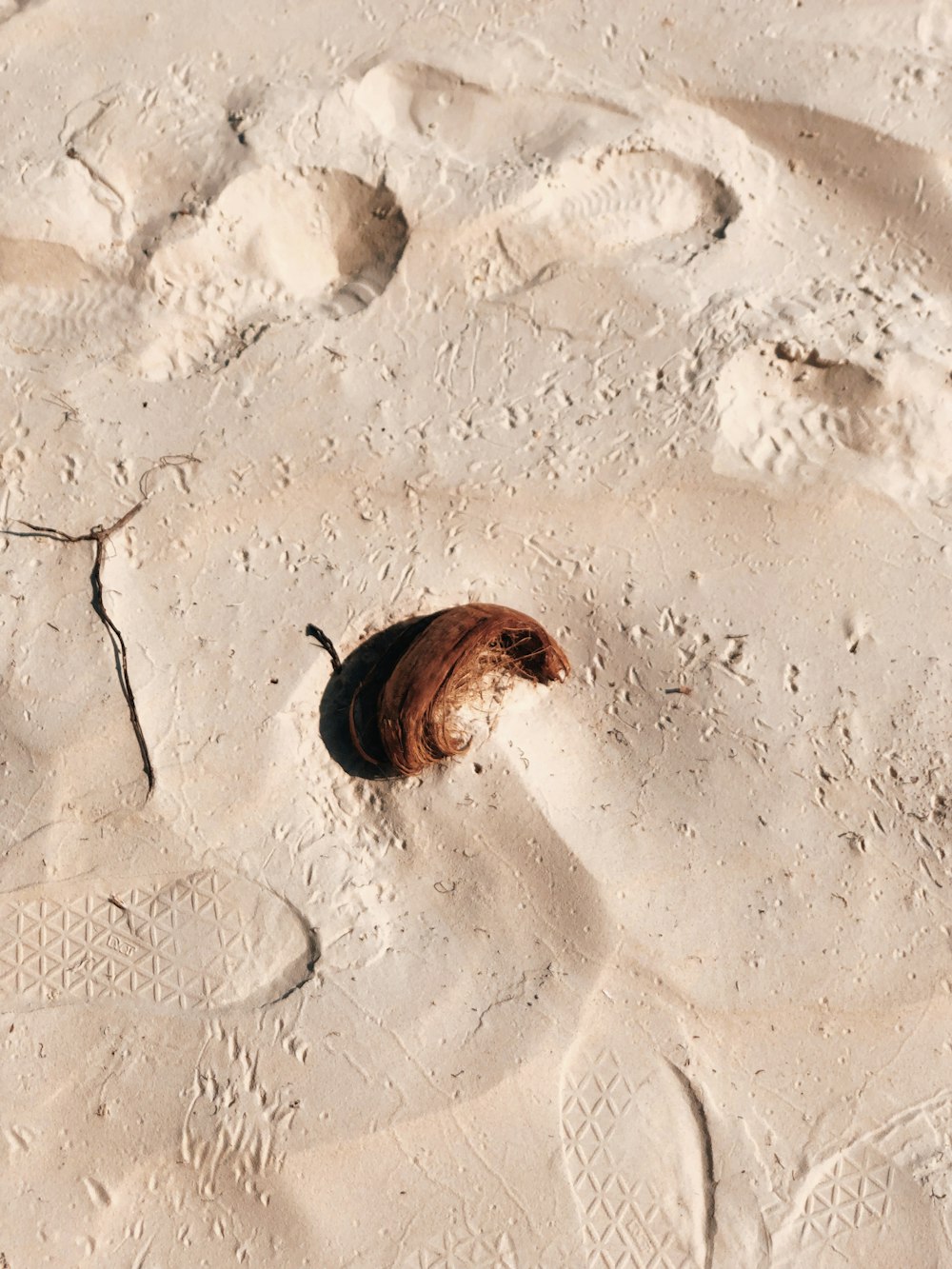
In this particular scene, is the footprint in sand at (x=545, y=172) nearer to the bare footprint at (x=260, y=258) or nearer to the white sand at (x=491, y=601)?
the white sand at (x=491, y=601)

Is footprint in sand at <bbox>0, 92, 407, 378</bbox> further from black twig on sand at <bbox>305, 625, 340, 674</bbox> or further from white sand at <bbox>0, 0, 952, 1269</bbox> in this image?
black twig on sand at <bbox>305, 625, 340, 674</bbox>

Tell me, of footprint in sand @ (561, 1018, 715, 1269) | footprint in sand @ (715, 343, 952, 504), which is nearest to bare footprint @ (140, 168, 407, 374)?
footprint in sand @ (715, 343, 952, 504)

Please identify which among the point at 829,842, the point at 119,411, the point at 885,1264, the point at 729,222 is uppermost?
the point at 729,222

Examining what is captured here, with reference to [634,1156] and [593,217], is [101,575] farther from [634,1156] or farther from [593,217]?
[634,1156]

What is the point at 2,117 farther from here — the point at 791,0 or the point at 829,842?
the point at 829,842

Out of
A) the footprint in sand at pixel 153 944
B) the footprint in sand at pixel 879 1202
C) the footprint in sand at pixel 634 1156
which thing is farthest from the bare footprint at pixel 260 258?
the footprint in sand at pixel 879 1202

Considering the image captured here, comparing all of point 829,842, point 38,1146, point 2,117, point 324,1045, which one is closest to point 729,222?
point 829,842
